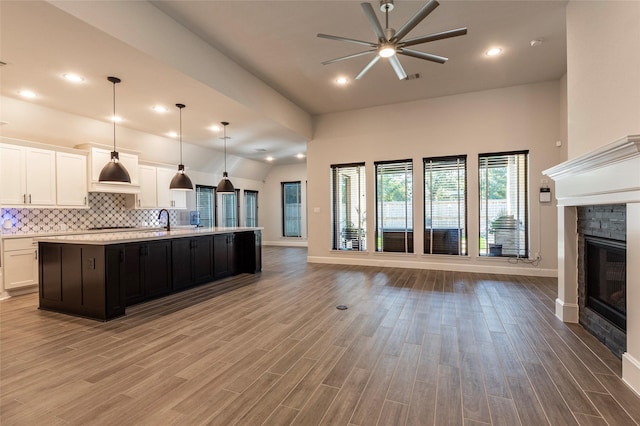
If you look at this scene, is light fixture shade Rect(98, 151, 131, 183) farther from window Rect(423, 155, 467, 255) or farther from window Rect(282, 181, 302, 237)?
window Rect(282, 181, 302, 237)

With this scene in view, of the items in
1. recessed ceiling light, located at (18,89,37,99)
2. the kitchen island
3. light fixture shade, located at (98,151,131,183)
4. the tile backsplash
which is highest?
recessed ceiling light, located at (18,89,37,99)

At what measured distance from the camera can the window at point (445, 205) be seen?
629 centimetres

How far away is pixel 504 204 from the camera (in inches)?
237

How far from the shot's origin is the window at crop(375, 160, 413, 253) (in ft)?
22.1

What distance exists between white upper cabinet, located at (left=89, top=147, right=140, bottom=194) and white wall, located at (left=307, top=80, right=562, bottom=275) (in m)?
4.01

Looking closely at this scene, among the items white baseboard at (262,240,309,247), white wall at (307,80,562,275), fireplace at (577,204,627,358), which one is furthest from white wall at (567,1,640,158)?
white baseboard at (262,240,309,247)

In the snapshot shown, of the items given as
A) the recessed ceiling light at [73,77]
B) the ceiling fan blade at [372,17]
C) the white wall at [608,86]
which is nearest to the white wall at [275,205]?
the recessed ceiling light at [73,77]

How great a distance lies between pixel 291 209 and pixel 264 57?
7.64 m

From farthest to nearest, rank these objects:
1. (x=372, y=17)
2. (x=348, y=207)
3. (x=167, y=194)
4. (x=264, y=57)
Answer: (x=167, y=194)
(x=348, y=207)
(x=264, y=57)
(x=372, y=17)

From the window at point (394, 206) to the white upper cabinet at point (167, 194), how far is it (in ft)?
17.0

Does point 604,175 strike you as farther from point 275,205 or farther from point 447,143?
point 275,205

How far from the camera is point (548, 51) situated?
4.62m

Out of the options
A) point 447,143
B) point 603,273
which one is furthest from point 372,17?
point 447,143

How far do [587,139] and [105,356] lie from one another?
197 inches
